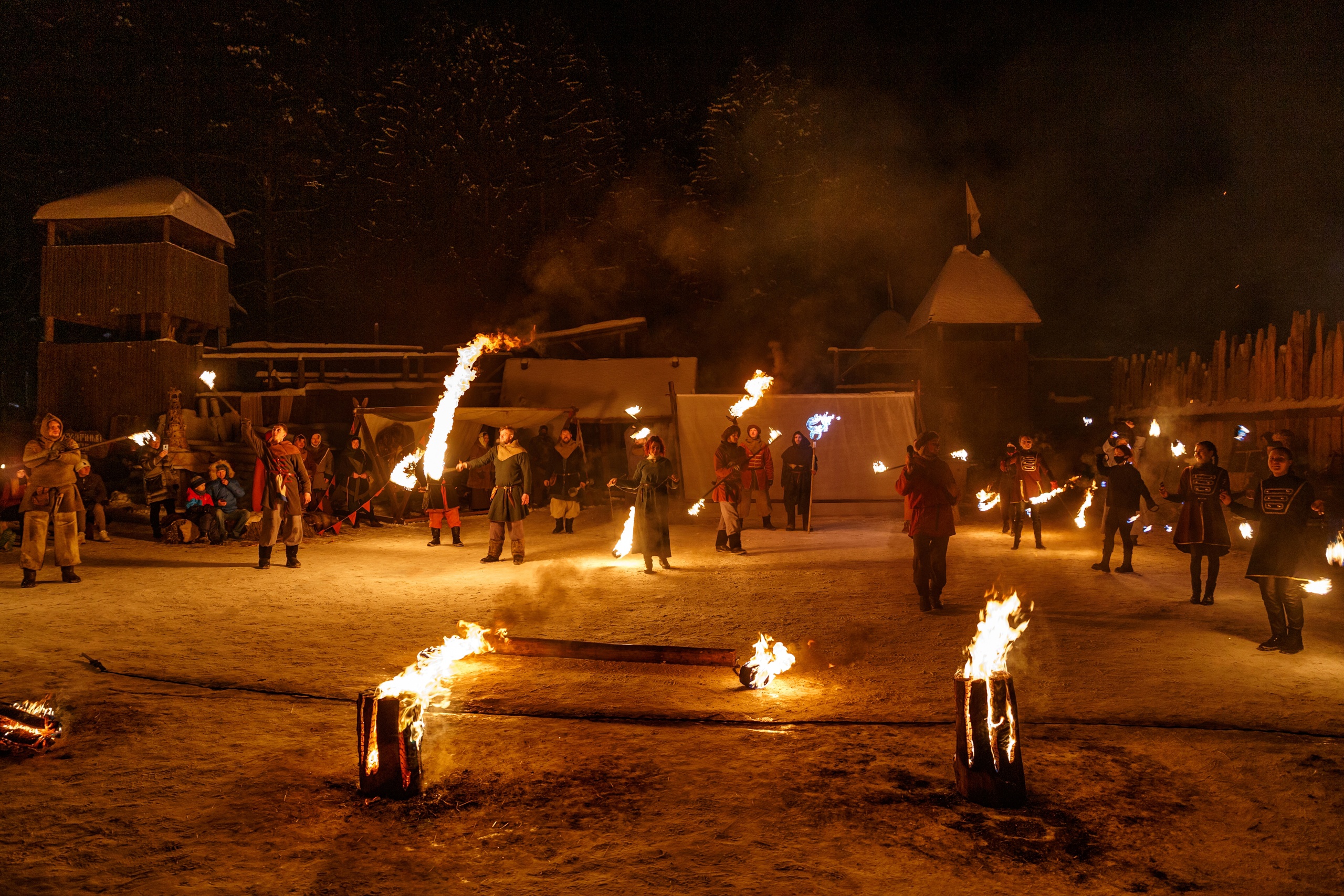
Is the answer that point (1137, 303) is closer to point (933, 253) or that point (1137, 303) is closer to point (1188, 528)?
point (933, 253)

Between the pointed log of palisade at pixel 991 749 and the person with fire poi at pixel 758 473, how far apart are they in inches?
445

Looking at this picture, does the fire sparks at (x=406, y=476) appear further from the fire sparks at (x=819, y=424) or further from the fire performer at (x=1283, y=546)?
the fire performer at (x=1283, y=546)

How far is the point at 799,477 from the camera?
52.9 ft

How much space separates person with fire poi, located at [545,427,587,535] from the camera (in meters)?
15.9

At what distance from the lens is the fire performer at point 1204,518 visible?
29.0 feet

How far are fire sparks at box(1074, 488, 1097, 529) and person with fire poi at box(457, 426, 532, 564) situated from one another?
8.55 metres

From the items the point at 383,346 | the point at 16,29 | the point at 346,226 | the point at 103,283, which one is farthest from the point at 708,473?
the point at 16,29

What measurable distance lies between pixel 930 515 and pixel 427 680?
5245 mm

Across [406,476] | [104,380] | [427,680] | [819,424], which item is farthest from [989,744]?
[104,380]

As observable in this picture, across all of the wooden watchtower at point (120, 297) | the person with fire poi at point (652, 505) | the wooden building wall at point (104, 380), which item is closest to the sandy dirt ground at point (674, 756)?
the person with fire poi at point (652, 505)

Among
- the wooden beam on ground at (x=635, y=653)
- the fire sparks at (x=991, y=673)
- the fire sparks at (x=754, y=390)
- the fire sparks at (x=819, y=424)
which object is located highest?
the fire sparks at (x=754, y=390)

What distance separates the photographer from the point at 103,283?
2167cm

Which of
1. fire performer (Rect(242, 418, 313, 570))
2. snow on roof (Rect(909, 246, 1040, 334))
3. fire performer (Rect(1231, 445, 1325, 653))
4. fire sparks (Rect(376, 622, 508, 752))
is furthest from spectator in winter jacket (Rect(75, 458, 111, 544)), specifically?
snow on roof (Rect(909, 246, 1040, 334))

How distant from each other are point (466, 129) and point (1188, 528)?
2935 centimetres
